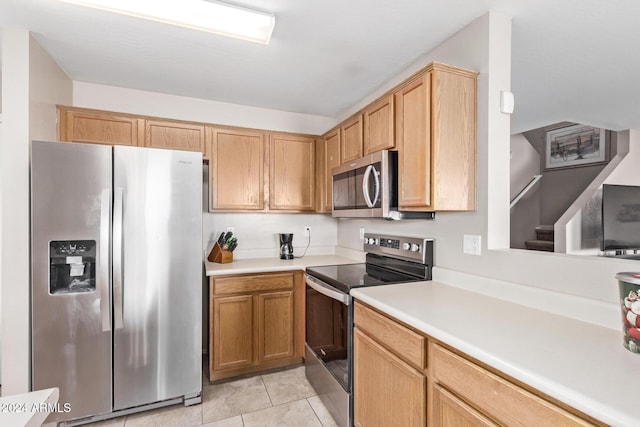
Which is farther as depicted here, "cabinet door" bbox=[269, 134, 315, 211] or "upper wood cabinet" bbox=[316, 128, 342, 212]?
"cabinet door" bbox=[269, 134, 315, 211]

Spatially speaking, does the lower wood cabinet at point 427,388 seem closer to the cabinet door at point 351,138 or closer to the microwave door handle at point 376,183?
the microwave door handle at point 376,183

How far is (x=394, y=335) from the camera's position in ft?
4.68

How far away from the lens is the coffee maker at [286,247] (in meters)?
3.06

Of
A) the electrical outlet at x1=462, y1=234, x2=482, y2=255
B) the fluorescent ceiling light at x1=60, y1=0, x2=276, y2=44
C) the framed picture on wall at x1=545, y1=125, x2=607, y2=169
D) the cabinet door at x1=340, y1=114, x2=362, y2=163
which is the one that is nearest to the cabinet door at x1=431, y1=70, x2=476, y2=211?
→ the electrical outlet at x1=462, y1=234, x2=482, y2=255

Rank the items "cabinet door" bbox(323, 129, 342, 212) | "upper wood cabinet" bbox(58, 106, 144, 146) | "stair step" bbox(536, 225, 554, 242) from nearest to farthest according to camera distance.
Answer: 1. "upper wood cabinet" bbox(58, 106, 144, 146)
2. "cabinet door" bbox(323, 129, 342, 212)
3. "stair step" bbox(536, 225, 554, 242)

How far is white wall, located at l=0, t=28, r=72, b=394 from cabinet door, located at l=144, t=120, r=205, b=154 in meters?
0.77

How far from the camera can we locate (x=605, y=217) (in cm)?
350

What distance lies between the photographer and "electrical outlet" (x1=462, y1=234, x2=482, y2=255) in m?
1.71

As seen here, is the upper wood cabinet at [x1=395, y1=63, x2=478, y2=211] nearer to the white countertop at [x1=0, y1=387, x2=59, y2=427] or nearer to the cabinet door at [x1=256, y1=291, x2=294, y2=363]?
the cabinet door at [x1=256, y1=291, x2=294, y2=363]

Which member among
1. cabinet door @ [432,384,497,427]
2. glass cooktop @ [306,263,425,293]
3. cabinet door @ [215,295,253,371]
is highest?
glass cooktop @ [306,263,425,293]

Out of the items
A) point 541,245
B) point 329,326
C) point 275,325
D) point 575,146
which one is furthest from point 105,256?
point 575,146

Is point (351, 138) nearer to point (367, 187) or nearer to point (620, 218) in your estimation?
point (367, 187)

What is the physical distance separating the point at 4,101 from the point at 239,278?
1.88 metres

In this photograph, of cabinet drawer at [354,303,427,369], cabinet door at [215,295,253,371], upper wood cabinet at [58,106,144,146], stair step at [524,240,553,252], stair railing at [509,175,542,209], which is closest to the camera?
cabinet drawer at [354,303,427,369]
